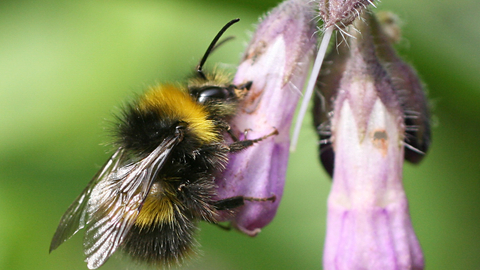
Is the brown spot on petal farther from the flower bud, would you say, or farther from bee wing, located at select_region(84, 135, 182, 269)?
bee wing, located at select_region(84, 135, 182, 269)

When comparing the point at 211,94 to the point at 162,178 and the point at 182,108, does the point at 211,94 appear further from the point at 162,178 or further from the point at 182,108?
the point at 162,178

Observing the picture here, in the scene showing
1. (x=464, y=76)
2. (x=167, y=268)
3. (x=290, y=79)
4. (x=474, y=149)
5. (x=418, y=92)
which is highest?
(x=464, y=76)

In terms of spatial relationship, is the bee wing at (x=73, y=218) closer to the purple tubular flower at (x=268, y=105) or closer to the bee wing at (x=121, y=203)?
the bee wing at (x=121, y=203)

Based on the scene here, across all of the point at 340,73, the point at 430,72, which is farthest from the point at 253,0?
the point at 340,73

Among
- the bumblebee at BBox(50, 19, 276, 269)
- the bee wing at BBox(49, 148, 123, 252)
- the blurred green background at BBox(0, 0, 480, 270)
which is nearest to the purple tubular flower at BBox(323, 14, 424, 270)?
the bumblebee at BBox(50, 19, 276, 269)

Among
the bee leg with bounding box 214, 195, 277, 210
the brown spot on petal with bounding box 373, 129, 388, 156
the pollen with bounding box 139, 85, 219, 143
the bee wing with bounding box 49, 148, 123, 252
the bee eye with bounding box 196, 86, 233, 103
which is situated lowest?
the bee wing with bounding box 49, 148, 123, 252

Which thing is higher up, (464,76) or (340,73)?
(464,76)

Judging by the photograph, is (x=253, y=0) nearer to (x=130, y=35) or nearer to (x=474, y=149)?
(x=130, y=35)
